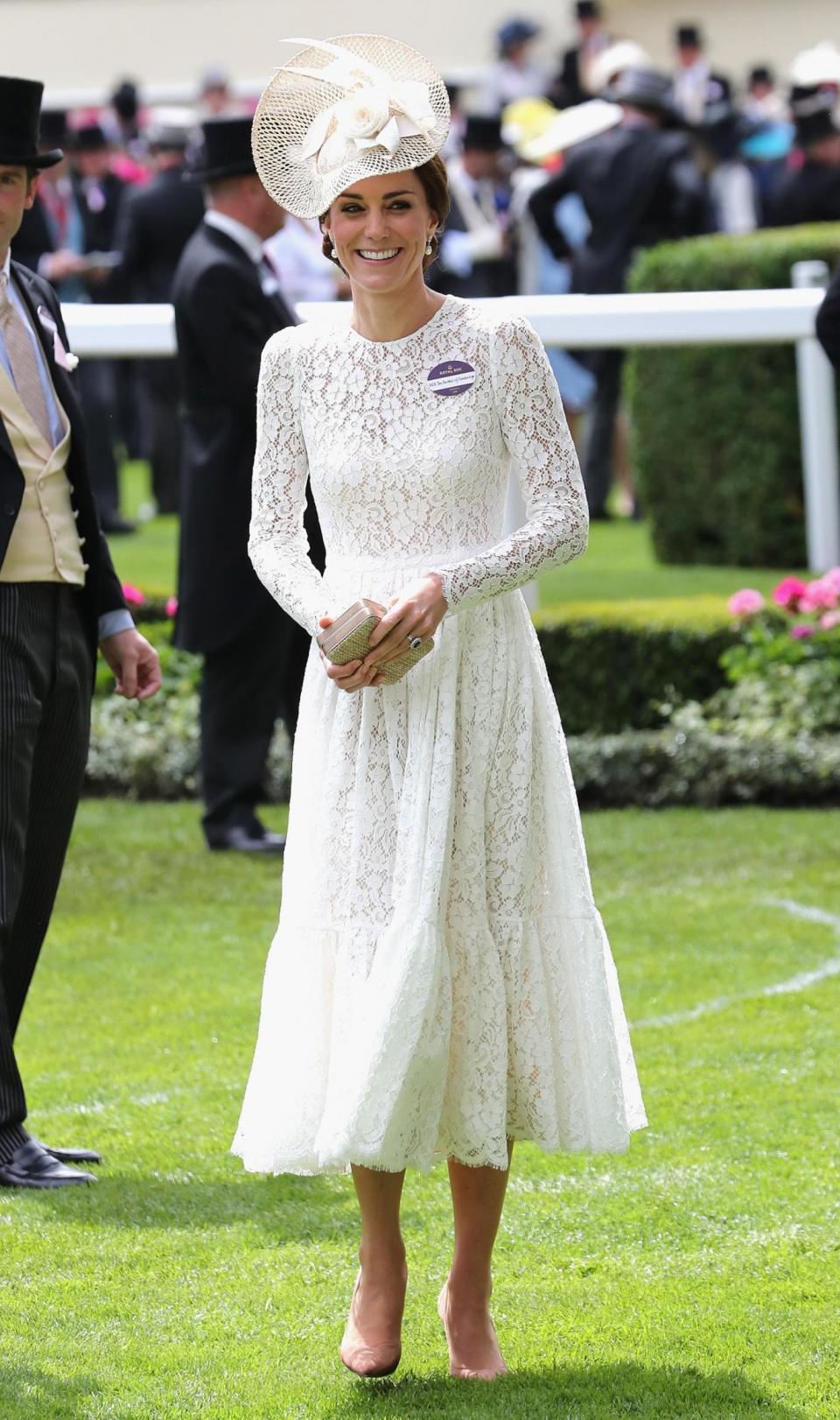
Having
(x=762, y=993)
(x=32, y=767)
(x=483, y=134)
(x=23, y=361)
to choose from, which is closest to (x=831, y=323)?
(x=762, y=993)

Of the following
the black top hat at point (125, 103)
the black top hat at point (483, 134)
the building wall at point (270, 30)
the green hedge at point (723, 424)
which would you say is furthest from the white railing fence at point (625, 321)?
the building wall at point (270, 30)

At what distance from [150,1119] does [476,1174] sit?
165cm

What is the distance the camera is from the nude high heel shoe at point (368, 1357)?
151 inches

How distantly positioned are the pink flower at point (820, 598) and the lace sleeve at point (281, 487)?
5173 mm

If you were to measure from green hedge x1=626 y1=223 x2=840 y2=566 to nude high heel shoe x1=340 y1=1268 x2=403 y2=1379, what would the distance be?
826 cm

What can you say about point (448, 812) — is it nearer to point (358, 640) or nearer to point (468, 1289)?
point (358, 640)

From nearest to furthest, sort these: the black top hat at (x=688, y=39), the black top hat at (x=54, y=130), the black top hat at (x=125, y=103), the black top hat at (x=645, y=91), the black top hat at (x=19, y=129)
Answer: the black top hat at (x=19, y=129) → the black top hat at (x=645, y=91) → the black top hat at (x=54, y=130) → the black top hat at (x=125, y=103) → the black top hat at (x=688, y=39)

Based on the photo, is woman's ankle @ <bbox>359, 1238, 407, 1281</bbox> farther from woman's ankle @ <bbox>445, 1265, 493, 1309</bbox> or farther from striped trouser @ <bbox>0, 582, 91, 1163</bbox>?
striped trouser @ <bbox>0, 582, 91, 1163</bbox>

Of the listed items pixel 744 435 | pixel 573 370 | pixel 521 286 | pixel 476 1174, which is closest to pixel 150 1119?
pixel 476 1174

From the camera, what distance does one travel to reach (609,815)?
8523mm

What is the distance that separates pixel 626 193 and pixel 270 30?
1879 cm

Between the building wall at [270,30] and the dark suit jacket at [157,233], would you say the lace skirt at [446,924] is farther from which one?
the building wall at [270,30]

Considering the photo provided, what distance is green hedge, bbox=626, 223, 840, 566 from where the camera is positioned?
459 inches

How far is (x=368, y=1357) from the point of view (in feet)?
12.6
